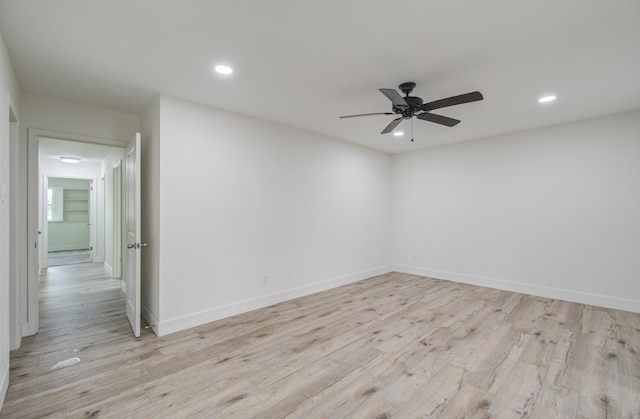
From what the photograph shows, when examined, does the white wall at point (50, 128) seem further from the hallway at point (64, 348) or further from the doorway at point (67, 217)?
the doorway at point (67, 217)

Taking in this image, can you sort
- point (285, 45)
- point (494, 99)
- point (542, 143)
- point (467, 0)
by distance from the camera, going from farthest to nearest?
point (542, 143) → point (494, 99) → point (285, 45) → point (467, 0)

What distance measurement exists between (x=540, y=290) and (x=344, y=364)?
3.71 m

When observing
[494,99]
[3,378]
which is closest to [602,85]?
[494,99]

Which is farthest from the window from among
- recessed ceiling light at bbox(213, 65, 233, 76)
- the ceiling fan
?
the ceiling fan

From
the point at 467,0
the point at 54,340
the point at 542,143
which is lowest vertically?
the point at 54,340

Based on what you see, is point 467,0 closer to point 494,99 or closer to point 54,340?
point 494,99

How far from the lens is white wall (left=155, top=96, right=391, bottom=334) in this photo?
3.21 metres

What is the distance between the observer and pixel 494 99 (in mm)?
3285

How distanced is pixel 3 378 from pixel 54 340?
1.07 m

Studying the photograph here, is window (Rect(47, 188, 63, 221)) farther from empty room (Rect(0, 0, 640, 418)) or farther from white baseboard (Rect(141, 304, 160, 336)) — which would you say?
white baseboard (Rect(141, 304, 160, 336))

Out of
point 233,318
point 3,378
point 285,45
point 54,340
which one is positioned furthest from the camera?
point 233,318

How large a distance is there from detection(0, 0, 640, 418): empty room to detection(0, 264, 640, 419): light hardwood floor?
→ 0.02 meters

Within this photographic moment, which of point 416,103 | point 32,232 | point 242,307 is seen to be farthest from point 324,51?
point 32,232

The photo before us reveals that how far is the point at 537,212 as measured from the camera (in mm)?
4492
